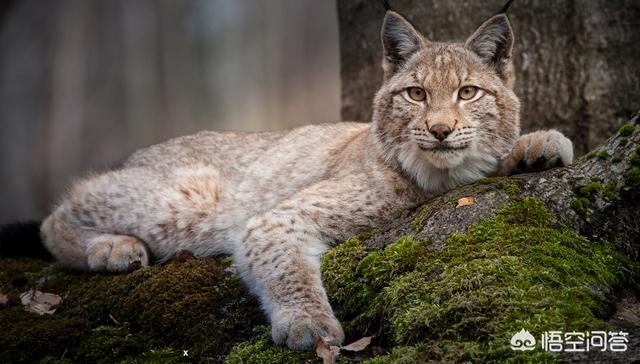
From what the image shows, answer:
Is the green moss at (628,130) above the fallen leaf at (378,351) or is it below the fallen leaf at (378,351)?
above

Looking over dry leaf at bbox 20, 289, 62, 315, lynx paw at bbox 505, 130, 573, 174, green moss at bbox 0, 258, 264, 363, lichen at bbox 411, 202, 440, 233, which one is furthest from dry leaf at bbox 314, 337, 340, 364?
dry leaf at bbox 20, 289, 62, 315

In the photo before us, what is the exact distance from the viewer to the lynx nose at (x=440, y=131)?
13.7ft

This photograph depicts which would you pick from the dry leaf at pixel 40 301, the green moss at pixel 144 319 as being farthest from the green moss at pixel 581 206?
the dry leaf at pixel 40 301

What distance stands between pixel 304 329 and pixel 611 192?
1812 millimetres

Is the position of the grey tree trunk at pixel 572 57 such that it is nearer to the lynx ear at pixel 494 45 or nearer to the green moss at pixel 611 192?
the lynx ear at pixel 494 45

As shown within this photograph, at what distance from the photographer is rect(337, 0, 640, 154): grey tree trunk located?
18.8 feet

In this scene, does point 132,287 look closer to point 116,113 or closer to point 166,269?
point 166,269

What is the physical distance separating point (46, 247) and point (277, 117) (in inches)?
275

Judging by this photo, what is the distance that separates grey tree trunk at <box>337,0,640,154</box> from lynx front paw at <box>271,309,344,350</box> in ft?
10.3

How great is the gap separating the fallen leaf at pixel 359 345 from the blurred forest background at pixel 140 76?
27.5 ft

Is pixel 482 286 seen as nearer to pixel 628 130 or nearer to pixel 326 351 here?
pixel 326 351

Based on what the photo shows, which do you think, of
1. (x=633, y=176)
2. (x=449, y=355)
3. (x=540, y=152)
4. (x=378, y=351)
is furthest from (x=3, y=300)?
(x=633, y=176)

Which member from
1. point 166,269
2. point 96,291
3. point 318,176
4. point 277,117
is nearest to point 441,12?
point 318,176

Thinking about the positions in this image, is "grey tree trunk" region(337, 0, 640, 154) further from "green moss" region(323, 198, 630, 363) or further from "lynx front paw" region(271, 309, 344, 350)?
"lynx front paw" region(271, 309, 344, 350)
